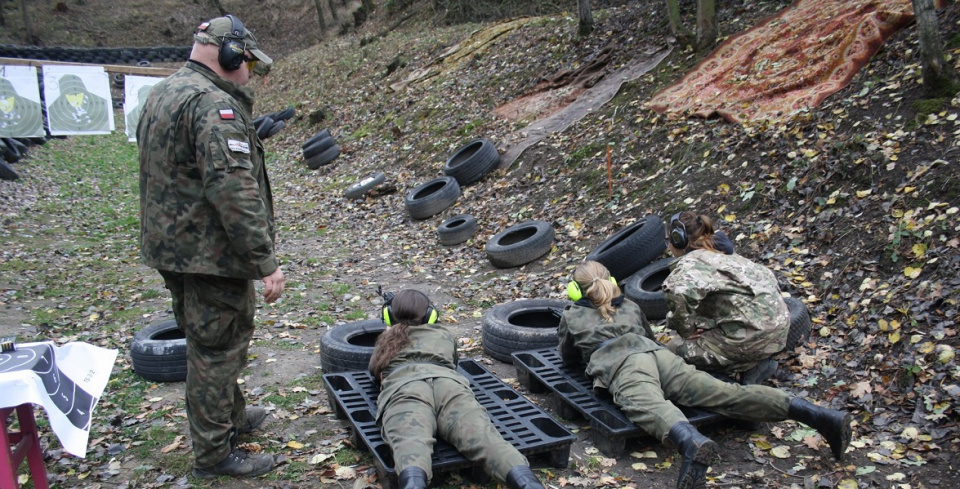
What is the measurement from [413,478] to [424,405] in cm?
57

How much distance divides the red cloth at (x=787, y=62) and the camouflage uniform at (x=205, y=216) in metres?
7.23

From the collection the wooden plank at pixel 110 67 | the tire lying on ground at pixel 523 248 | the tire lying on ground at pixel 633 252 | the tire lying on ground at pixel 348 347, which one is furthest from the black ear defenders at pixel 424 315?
the wooden plank at pixel 110 67

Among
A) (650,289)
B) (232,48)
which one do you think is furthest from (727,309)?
(232,48)

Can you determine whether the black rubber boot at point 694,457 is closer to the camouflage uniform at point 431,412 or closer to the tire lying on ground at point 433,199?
the camouflage uniform at point 431,412

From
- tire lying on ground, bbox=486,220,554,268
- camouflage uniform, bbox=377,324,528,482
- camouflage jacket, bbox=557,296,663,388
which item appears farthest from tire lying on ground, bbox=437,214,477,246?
camouflage uniform, bbox=377,324,528,482

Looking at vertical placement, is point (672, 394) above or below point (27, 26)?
below

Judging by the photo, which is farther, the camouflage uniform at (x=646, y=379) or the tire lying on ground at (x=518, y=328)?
Answer: the tire lying on ground at (x=518, y=328)

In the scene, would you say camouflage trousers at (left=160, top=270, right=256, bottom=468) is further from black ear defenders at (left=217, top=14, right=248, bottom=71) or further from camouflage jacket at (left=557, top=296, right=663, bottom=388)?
camouflage jacket at (left=557, top=296, right=663, bottom=388)

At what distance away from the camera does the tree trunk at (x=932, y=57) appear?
7.17 m

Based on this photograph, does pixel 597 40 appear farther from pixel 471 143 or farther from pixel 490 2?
pixel 490 2

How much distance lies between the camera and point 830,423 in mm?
4027

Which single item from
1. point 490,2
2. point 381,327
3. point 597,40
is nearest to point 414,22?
point 490,2

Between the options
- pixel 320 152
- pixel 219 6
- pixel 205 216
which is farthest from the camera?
pixel 219 6

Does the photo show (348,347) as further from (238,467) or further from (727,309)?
(727,309)
